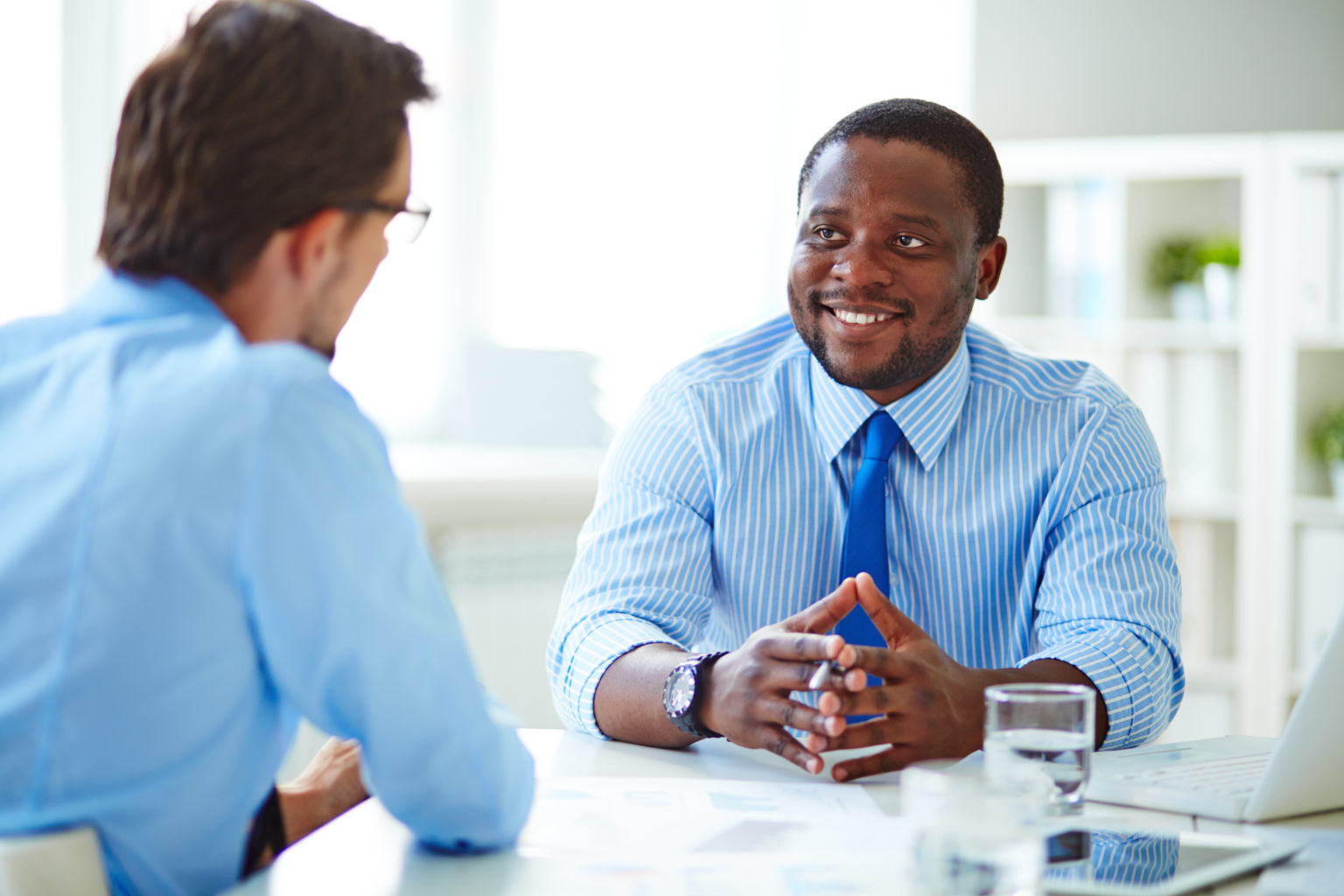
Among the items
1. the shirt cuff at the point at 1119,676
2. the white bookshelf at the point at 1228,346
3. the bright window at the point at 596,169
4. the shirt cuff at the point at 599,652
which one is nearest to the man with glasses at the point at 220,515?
the shirt cuff at the point at 599,652

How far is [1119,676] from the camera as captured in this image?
134cm

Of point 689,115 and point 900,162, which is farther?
point 689,115

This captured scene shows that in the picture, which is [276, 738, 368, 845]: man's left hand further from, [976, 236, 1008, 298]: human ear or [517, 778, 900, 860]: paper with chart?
[976, 236, 1008, 298]: human ear

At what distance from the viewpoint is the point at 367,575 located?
2.76 ft

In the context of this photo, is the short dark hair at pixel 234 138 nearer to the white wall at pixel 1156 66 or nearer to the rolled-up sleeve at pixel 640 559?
the rolled-up sleeve at pixel 640 559

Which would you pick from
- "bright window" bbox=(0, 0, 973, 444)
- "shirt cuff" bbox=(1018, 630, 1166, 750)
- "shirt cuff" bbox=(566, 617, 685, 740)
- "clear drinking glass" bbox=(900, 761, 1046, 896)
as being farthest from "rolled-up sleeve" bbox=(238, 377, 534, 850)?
"bright window" bbox=(0, 0, 973, 444)

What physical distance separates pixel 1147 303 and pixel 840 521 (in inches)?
87.0

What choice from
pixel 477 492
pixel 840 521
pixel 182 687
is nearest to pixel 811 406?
pixel 840 521

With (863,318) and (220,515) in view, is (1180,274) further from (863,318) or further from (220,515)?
(220,515)

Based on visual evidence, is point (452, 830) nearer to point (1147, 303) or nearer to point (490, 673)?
point (490, 673)

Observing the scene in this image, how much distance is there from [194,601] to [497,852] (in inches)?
11.2

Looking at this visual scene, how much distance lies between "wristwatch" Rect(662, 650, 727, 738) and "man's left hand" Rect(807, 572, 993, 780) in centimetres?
12

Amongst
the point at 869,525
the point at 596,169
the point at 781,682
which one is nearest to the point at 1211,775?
the point at 781,682

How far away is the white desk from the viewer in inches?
33.7
